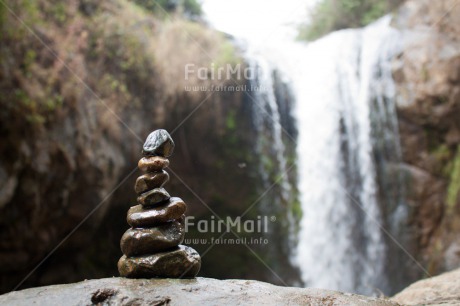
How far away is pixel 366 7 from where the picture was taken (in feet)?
41.6

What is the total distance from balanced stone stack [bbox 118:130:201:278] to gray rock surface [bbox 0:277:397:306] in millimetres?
123

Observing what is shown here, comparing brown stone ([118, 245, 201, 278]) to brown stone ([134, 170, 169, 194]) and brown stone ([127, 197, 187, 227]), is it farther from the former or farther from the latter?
brown stone ([134, 170, 169, 194])

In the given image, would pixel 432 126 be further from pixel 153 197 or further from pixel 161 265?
pixel 161 265

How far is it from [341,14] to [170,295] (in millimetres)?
12210

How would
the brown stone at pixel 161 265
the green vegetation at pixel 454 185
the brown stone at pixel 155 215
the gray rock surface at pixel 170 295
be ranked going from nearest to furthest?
the gray rock surface at pixel 170 295
the brown stone at pixel 161 265
the brown stone at pixel 155 215
the green vegetation at pixel 454 185

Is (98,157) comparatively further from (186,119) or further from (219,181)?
(219,181)

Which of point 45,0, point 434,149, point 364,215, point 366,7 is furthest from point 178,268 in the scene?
point 366,7

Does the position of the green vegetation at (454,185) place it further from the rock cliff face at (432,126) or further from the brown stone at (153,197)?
the brown stone at (153,197)

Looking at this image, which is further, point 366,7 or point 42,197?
point 366,7

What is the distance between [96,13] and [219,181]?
473 centimetres

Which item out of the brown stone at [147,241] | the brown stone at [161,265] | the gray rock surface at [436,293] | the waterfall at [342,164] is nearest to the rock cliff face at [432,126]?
the waterfall at [342,164]

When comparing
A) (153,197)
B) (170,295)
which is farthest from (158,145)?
(170,295)

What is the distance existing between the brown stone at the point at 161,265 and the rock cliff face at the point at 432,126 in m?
8.07

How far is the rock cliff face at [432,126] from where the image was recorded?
9.77 meters
